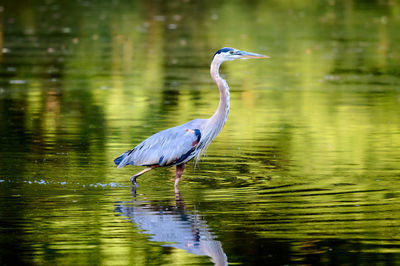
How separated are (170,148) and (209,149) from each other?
108 inches

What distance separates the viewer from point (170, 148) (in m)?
11.2

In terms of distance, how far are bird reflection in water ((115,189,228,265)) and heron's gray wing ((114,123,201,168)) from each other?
28.7 inches

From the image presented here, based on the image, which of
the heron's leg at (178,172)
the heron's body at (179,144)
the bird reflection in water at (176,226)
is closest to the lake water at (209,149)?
the bird reflection in water at (176,226)

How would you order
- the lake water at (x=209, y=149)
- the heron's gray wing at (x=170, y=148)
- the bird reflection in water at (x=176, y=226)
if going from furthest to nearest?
the heron's gray wing at (x=170, y=148) < the lake water at (x=209, y=149) < the bird reflection in water at (x=176, y=226)

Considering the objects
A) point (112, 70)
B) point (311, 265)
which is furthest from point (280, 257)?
point (112, 70)

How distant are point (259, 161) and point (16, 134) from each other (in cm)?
418

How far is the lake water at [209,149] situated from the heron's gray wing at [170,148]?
302 millimetres

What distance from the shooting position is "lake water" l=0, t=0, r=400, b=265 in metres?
8.54

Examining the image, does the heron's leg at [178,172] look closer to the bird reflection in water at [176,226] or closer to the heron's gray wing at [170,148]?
the heron's gray wing at [170,148]

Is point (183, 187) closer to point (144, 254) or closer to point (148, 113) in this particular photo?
point (144, 254)

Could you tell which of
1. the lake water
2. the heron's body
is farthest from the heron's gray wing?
the lake water

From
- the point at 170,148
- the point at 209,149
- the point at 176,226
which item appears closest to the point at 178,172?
the point at 170,148

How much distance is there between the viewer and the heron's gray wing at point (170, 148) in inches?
441

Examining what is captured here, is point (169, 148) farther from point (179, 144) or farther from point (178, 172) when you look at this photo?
point (178, 172)
